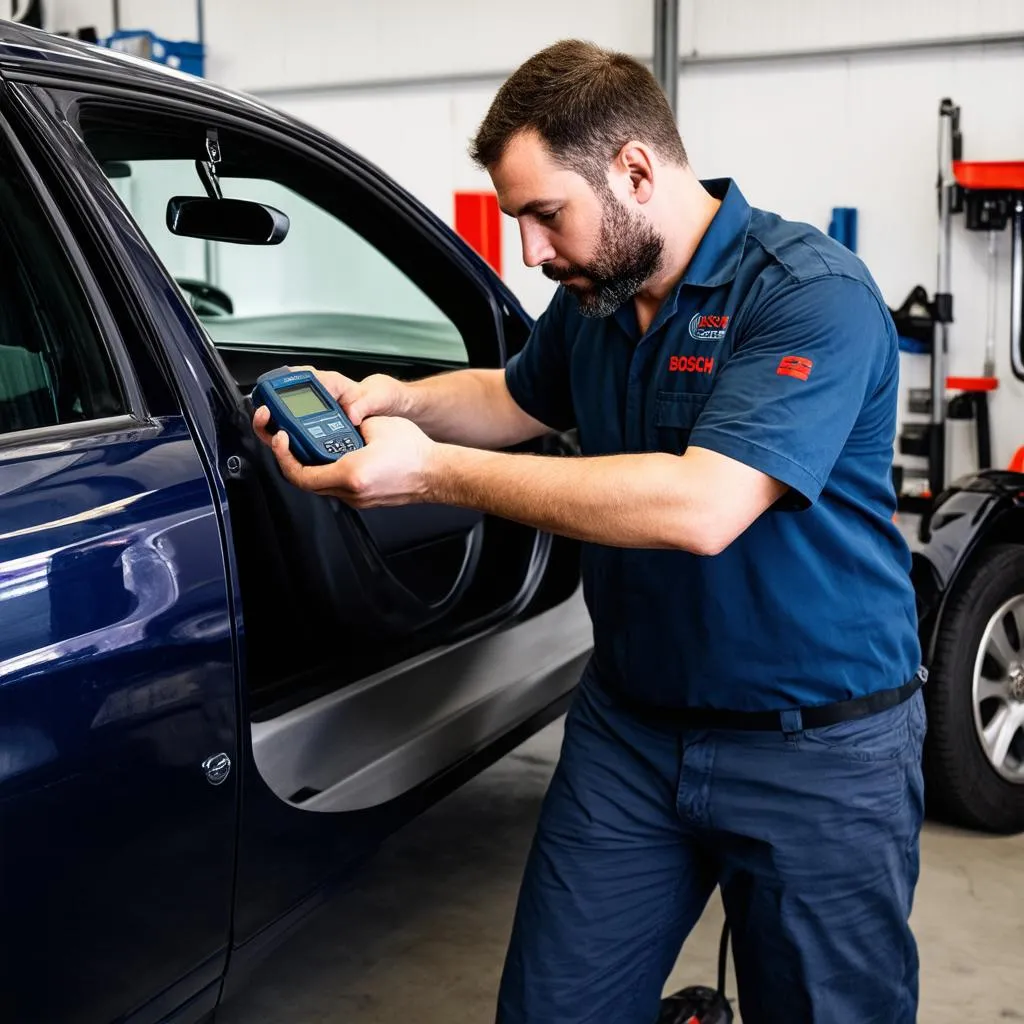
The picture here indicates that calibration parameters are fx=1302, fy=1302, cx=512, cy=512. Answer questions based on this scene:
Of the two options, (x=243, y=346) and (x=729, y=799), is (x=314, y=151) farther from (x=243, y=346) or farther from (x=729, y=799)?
(x=729, y=799)

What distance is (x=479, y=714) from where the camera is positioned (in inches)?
89.4

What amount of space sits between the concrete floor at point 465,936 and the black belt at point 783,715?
90cm

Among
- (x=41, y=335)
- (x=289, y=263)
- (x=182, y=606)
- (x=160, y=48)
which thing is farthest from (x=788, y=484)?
(x=160, y=48)

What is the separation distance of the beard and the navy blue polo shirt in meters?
0.05

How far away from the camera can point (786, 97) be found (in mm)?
5684

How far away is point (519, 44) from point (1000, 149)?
233cm

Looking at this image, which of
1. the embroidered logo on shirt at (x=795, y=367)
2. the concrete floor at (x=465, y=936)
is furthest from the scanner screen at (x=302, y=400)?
the concrete floor at (x=465, y=936)

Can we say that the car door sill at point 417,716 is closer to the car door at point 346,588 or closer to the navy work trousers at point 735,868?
the car door at point 346,588

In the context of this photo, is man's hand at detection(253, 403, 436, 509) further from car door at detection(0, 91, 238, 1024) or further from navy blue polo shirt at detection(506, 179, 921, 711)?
navy blue polo shirt at detection(506, 179, 921, 711)

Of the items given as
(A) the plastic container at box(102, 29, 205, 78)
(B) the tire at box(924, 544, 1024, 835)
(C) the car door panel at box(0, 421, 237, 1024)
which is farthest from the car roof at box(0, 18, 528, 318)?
Result: (A) the plastic container at box(102, 29, 205, 78)

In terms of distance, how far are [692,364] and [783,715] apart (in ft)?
1.45

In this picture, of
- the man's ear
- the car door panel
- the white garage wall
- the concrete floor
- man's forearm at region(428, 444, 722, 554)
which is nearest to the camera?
the car door panel

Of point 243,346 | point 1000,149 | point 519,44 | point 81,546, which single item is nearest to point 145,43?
point 519,44

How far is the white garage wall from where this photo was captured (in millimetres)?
5281
